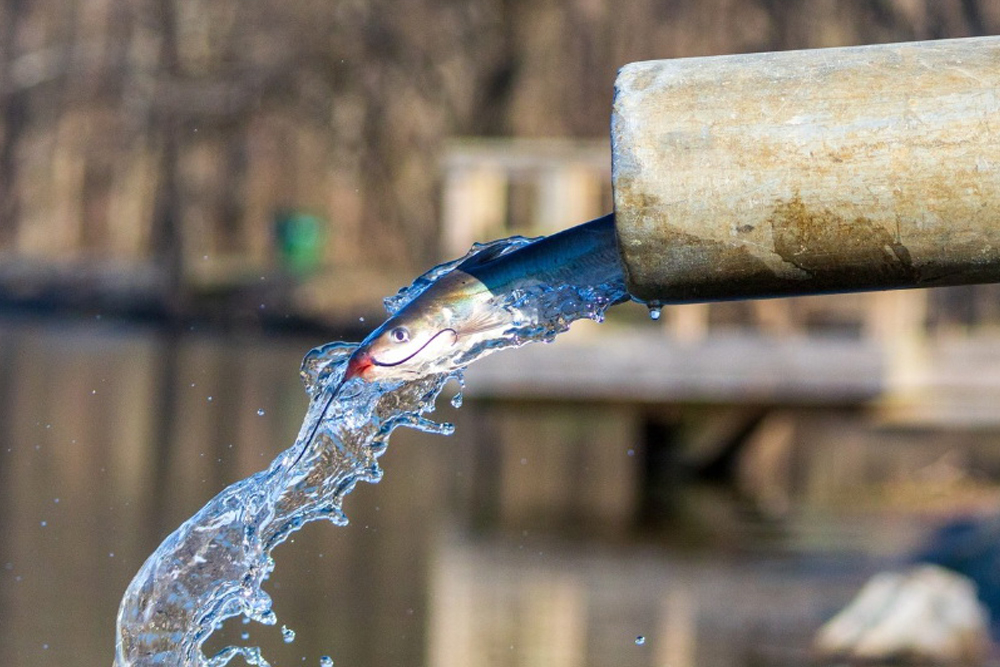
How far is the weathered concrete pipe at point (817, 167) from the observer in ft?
6.92

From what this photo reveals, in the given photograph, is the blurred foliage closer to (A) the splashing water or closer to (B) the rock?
(B) the rock

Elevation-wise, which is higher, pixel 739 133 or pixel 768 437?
pixel 739 133

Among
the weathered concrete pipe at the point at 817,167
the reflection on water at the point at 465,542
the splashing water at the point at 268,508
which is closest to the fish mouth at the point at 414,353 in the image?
the splashing water at the point at 268,508

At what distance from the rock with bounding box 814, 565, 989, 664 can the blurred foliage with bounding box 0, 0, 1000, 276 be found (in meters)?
10.4

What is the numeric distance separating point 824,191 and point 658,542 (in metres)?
8.92

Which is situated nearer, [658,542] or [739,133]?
[739,133]

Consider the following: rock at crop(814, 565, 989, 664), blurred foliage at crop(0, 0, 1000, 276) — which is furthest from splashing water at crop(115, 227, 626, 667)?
blurred foliage at crop(0, 0, 1000, 276)

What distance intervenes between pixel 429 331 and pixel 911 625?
5814mm

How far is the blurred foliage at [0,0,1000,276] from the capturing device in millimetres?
19469

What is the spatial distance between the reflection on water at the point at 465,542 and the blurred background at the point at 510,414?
31mm

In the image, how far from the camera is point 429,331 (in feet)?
8.54

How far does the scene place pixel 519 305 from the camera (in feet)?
8.63

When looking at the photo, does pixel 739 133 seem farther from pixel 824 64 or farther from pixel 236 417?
pixel 236 417

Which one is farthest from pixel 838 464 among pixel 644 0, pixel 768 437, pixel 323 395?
pixel 323 395
